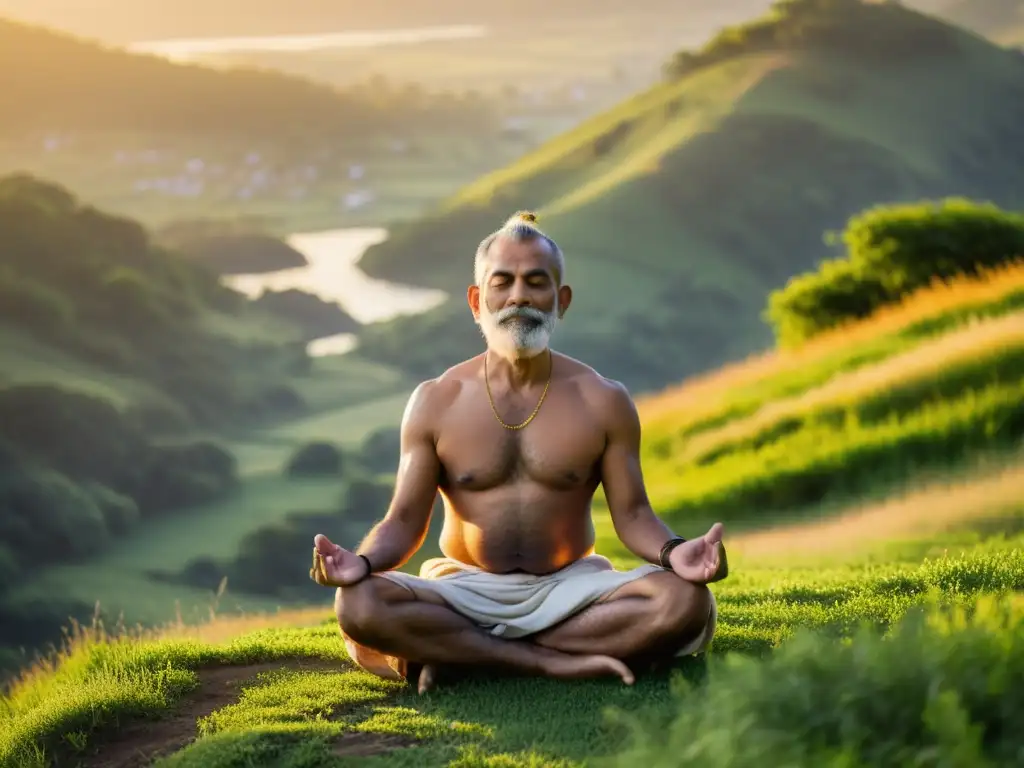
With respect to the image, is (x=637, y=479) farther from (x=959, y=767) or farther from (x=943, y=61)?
(x=943, y=61)

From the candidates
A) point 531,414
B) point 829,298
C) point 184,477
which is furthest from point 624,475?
point 184,477

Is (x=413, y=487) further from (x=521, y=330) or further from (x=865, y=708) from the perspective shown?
(x=865, y=708)

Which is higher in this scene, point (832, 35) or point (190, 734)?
point (832, 35)

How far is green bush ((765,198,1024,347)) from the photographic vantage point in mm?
26312

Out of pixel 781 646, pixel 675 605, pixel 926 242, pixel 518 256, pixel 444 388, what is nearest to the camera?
pixel 781 646

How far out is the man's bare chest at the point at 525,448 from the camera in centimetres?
688

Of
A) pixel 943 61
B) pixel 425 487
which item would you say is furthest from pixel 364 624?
pixel 943 61

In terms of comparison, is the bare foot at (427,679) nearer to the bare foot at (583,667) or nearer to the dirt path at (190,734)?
the bare foot at (583,667)

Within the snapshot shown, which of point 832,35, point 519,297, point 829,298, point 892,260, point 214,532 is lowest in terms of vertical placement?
point 214,532

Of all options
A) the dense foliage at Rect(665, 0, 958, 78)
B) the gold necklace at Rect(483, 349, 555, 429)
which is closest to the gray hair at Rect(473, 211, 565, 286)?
the gold necklace at Rect(483, 349, 555, 429)

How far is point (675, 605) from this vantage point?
6477 mm

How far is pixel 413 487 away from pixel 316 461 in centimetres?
3147

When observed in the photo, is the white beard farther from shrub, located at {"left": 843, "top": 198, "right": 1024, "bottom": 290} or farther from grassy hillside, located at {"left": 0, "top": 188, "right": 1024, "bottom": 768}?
shrub, located at {"left": 843, "top": 198, "right": 1024, "bottom": 290}

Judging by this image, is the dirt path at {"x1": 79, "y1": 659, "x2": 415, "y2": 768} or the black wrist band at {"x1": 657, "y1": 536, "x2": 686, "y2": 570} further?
the black wrist band at {"x1": 657, "y1": 536, "x2": 686, "y2": 570}
